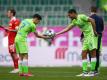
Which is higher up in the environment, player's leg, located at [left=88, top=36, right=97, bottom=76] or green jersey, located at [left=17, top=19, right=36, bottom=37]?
green jersey, located at [left=17, top=19, right=36, bottom=37]

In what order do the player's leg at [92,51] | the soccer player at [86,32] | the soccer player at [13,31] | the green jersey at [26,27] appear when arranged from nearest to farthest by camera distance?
the soccer player at [86,32] < the player's leg at [92,51] < the green jersey at [26,27] < the soccer player at [13,31]

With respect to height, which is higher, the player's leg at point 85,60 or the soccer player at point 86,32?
the soccer player at point 86,32

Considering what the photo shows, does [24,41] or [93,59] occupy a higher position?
[24,41]

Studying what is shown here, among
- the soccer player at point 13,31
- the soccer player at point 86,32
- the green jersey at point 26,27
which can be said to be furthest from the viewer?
the soccer player at point 13,31

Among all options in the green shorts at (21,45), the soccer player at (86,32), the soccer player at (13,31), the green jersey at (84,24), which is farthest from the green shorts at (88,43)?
the soccer player at (13,31)

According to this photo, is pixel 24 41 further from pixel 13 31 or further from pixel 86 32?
pixel 13 31

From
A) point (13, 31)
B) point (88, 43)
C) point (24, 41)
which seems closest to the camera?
point (88, 43)

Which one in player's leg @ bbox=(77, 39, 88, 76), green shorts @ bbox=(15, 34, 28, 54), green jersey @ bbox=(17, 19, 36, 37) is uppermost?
green jersey @ bbox=(17, 19, 36, 37)

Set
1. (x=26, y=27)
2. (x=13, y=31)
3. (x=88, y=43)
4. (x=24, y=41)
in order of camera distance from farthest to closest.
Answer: (x=13, y=31), (x=24, y=41), (x=26, y=27), (x=88, y=43)

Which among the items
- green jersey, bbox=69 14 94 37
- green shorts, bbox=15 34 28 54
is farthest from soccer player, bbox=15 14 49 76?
green jersey, bbox=69 14 94 37

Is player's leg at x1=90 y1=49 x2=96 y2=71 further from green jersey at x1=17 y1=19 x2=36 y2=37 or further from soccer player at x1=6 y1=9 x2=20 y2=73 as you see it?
soccer player at x1=6 y1=9 x2=20 y2=73

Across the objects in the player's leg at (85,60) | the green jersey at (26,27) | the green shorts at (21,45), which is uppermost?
the green jersey at (26,27)

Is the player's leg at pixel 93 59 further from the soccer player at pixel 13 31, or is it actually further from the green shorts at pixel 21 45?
the soccer player at pixel 13 31

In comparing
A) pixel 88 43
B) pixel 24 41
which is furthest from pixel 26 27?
pixel 88 43
